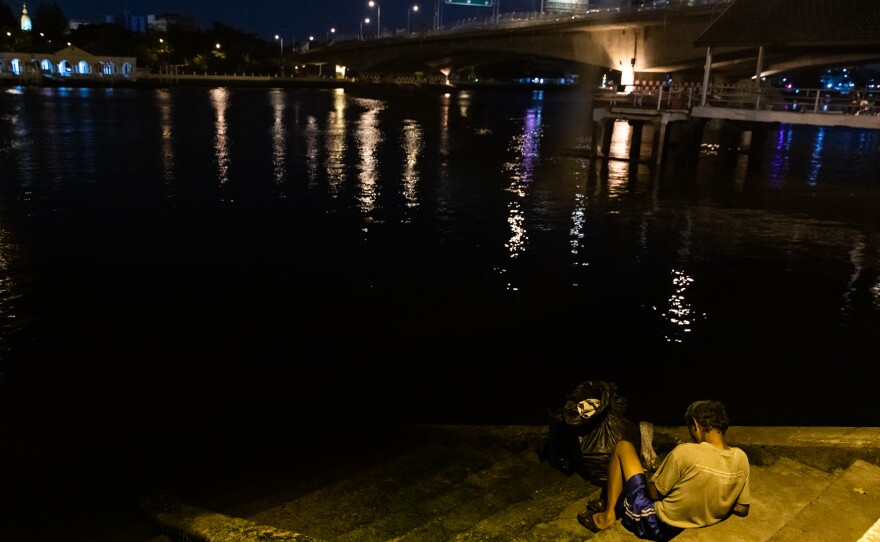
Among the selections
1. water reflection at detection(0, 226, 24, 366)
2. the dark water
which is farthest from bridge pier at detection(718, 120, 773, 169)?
water reflection at detection(0, 226, 24, 366)

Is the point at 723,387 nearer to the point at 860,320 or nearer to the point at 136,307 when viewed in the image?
the point at 860,320

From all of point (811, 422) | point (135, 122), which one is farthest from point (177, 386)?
point (135, 122)

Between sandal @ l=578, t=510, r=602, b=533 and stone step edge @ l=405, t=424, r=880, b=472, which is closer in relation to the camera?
sandal @ l=578, t=510, r=602, b=533

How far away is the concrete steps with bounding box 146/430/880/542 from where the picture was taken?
15.4 feet

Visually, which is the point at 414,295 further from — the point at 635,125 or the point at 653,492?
the point at 635,125

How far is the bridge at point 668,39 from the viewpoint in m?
30.2

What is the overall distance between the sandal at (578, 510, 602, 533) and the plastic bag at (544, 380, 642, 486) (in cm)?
54

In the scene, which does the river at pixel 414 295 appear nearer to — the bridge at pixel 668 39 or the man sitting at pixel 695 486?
the man sitting at pixel 695 486

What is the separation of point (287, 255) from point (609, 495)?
13538mm

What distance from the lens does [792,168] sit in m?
35.0

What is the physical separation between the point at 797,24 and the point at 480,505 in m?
31.1

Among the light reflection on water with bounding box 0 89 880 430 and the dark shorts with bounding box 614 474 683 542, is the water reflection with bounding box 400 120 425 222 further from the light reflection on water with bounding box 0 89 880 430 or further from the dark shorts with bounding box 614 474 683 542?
the dark shorts with bounding box 614 474 683 542

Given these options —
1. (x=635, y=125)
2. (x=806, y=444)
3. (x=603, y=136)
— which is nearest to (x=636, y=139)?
(x=635, y=125)

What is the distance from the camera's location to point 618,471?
17.5ft
